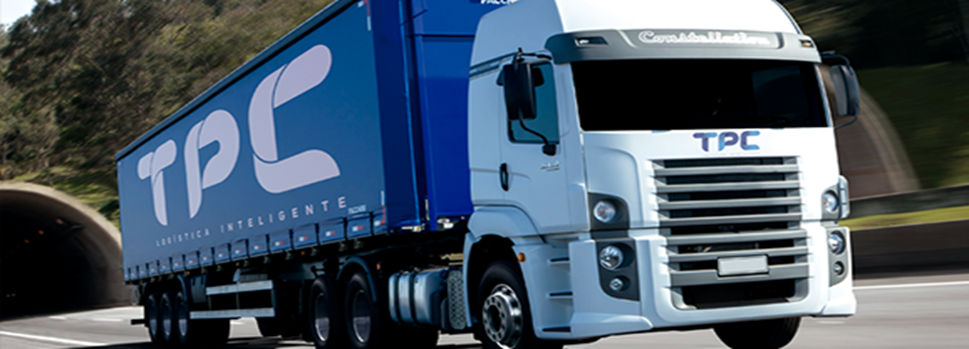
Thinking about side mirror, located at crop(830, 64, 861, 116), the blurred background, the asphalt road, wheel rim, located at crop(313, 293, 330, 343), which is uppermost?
the blurred background

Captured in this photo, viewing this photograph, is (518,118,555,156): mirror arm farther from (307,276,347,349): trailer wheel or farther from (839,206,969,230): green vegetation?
(839,206,969,230): green vegetation

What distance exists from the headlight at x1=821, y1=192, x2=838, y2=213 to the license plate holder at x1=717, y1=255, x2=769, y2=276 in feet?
2.33

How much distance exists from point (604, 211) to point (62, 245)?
120ft

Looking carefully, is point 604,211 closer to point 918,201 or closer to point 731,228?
point 731,228

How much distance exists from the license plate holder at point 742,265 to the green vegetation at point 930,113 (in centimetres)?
2307

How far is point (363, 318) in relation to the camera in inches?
410

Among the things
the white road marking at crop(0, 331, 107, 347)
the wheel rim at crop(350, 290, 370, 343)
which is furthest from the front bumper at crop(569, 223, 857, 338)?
the white road marking at crop(0, 331, 107, 347)

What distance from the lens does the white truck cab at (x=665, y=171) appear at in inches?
277

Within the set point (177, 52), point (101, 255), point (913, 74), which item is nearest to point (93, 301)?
point (101, 255)

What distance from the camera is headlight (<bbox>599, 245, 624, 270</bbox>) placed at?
6988 millimetres

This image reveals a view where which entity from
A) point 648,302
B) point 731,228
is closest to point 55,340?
point 648,302

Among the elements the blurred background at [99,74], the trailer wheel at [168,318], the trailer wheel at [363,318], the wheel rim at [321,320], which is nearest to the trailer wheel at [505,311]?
the trailer wheel at [363,318]

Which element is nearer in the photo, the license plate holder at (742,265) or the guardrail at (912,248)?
the license plate holder at (742,265)

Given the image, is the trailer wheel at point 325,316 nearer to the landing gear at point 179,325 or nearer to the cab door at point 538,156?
the cab door at point 538,156
